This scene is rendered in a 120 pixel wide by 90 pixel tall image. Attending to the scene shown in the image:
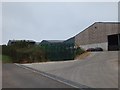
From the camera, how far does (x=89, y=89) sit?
14844 mm

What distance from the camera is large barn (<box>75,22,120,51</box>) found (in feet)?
229

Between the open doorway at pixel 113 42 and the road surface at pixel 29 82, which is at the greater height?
the open doorway at pixel 113 42

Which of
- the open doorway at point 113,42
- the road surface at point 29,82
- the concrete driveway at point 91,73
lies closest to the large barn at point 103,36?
the open doorway at point 113,42

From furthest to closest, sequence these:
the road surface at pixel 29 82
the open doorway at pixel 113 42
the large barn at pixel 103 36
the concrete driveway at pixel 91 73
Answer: the open doorway at pixel 113 42 → the large barn at pixel 103 36 → the concrete driveway at pixel 91 73 → the road surface at pixel 29 82

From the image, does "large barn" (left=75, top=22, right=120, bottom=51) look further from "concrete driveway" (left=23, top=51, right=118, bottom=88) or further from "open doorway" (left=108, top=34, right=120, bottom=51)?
"concrete driveway" (left=23, top=51, right=118, bottom=88)

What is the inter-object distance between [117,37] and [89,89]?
58227 millimetres

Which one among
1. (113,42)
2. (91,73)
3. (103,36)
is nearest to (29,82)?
(91,73)

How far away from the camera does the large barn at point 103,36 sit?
6969 cm

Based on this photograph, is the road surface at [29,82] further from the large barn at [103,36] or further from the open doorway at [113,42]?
the open doorway at [113,42]

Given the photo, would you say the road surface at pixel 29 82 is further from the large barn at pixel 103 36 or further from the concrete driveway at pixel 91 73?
the large barn at pixel 103 36

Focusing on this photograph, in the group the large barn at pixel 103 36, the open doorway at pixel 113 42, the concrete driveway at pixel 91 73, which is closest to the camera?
the concrete driveway at pixel 91 73

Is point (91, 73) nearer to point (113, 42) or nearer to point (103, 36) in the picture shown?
point (103, 36)

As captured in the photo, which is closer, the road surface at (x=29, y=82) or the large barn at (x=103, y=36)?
the road surface at (x=29, y=82)

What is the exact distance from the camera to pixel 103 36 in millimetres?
72938
